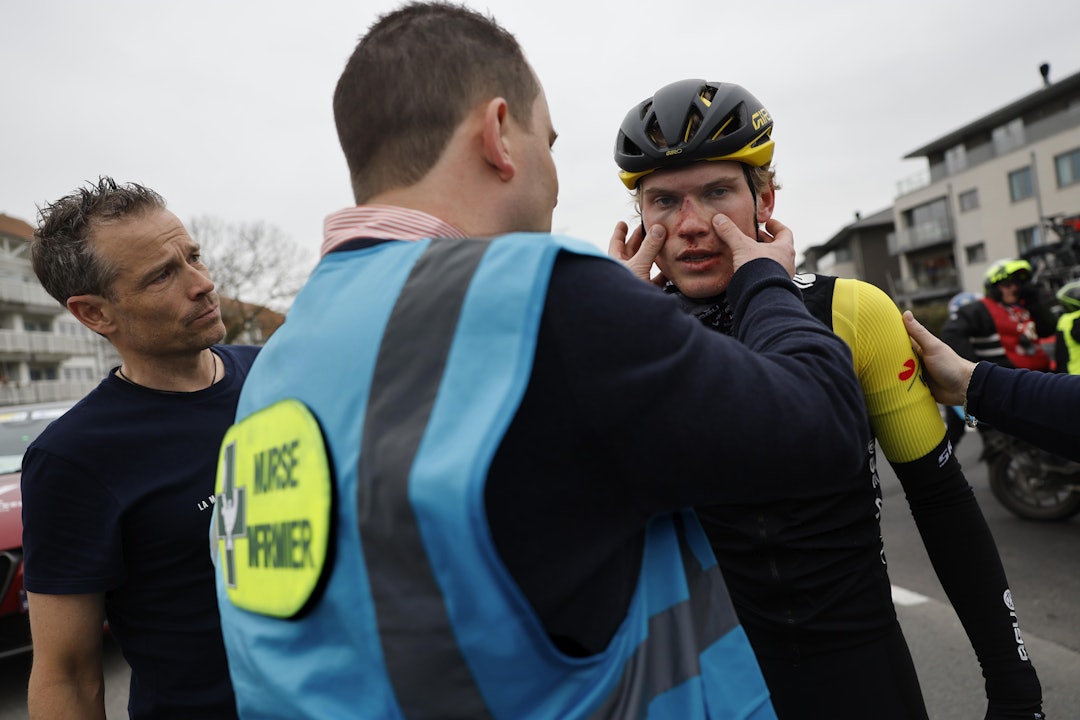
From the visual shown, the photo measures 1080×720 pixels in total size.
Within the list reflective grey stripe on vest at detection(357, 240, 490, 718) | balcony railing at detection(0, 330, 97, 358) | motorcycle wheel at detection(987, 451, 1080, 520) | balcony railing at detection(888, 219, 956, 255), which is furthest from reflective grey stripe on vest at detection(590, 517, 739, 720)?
balcony railing at detection(0, 330, 97, 358)

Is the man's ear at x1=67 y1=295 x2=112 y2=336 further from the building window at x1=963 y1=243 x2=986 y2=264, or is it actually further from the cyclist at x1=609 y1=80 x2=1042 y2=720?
the building window at x1=963 y1=243 x2=986 y2=264

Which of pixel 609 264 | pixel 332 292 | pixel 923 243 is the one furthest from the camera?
pixel 923 243

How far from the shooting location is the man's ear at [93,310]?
7.37 ft

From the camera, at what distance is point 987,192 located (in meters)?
44.2

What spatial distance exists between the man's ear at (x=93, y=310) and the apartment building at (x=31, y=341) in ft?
169

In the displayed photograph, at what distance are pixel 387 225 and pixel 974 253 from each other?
5421cm

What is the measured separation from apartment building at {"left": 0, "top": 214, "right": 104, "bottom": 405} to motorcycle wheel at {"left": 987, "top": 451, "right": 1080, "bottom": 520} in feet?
169

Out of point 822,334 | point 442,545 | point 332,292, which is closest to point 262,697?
point 442,545

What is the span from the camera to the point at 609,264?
0.97 m

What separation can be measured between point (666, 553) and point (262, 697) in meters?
0.61

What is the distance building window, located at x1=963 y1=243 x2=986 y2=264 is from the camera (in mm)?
46284

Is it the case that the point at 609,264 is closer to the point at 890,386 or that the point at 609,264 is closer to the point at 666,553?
the point at 666,553

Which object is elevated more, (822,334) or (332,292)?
(332,292)

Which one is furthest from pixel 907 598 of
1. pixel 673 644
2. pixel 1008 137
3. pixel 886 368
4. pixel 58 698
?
pixel 1008 137
